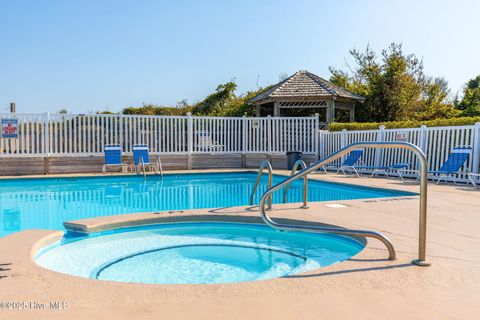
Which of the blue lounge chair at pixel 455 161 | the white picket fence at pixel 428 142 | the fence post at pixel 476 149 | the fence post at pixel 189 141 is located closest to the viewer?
the blue lounge chair at pixel 455 161

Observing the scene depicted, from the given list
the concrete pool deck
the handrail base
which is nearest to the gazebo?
the concrete pool deck

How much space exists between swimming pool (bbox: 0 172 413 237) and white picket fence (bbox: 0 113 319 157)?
1.85 m

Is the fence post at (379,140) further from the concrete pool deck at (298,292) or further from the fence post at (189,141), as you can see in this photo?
the concrete pool deck at (298,292)

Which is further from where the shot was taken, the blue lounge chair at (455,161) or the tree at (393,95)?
the tree at (393,95)

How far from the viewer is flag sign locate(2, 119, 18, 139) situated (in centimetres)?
1277

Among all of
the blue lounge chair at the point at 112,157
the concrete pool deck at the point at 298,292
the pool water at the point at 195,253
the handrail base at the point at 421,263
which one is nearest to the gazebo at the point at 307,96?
the blue lounge chair at the point at 112,157

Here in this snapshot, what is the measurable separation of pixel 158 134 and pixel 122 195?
19.7 feet

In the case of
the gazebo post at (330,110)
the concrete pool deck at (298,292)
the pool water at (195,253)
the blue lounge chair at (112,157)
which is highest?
the gazebo post at (330,110)

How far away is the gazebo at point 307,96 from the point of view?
17922 mm

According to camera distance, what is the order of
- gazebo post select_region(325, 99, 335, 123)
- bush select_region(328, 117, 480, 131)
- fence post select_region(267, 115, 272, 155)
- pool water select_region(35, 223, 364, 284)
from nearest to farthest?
pool water select_region(35, 223, 364, 284) < bush select_region(328, 117, 480, 131) < fence post select_region(267, 115, 272, 155) < gazebo post select_region(325, 99, 335, 123)

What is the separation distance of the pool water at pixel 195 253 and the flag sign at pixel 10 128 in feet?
32.0

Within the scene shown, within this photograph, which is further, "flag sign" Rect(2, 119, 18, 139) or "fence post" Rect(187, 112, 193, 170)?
"fence post" Rect(187, 112, 193, 170)

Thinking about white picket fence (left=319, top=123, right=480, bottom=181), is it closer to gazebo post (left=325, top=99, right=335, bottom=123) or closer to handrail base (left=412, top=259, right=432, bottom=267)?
gazebo post (left=325, top=99, right=335, bottom=123)

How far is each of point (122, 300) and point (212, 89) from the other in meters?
24.7
